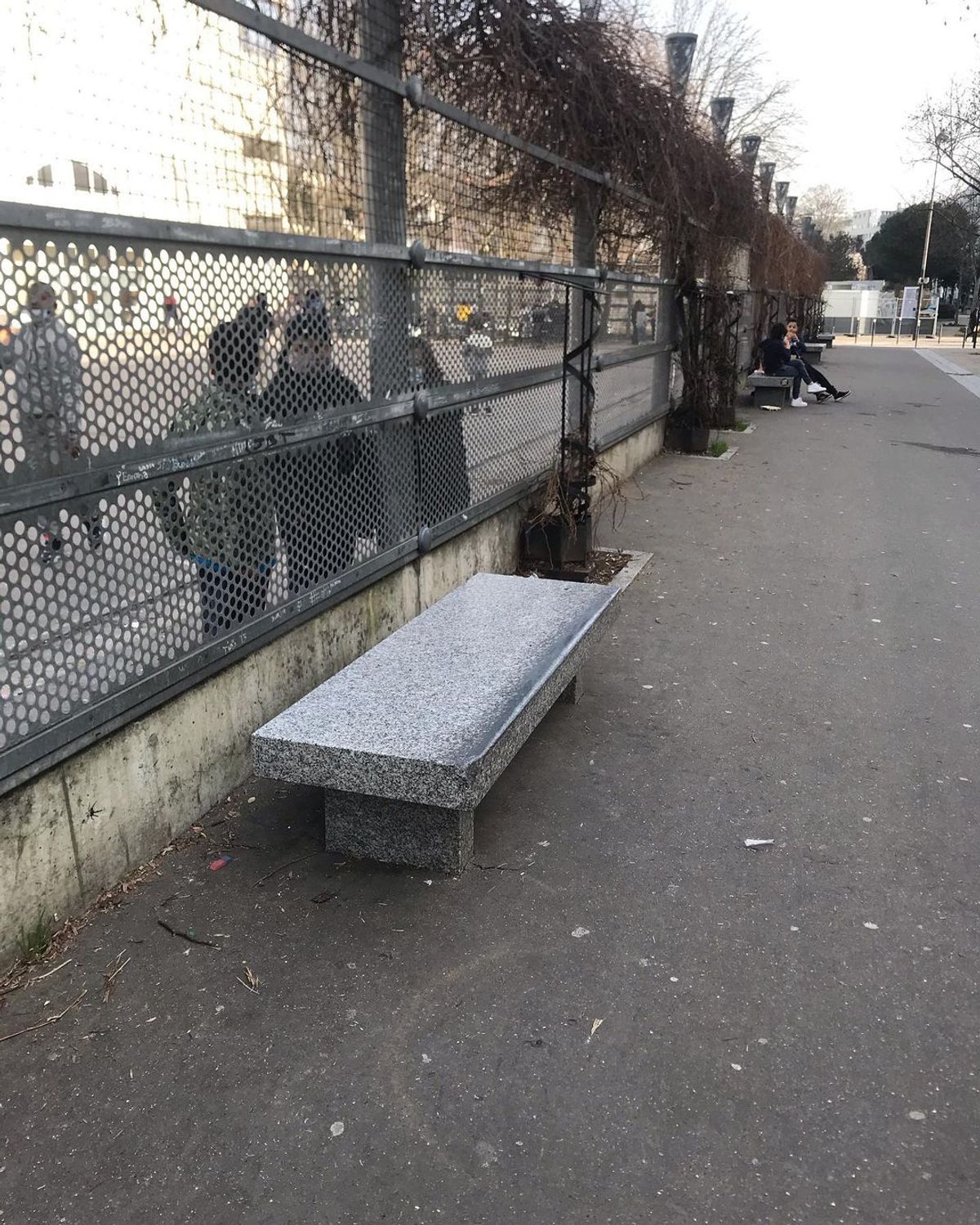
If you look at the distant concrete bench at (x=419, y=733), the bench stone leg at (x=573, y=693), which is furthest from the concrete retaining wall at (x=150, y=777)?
the bench stone leg at (x=573, y=693)

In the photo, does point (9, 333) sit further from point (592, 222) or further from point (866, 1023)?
point (592, 222)

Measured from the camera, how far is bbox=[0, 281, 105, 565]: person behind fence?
2.57 metres

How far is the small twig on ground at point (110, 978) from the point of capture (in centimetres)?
267

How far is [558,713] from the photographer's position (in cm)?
456

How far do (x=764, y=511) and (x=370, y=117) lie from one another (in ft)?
18.8

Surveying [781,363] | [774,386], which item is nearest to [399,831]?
[774,386]

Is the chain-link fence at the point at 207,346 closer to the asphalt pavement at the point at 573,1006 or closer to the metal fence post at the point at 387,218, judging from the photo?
the metal fence post at the point at 387,218

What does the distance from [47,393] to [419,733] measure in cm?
146

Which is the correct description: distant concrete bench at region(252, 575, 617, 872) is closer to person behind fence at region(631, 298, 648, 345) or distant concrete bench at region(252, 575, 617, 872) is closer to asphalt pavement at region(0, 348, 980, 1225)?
asphalt pavement at region(0, 348, 980, 1225)

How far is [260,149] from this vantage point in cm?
358

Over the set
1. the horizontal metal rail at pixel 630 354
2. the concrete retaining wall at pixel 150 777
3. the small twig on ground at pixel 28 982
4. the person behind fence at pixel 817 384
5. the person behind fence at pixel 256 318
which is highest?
the person behind fence at pixel 256 318

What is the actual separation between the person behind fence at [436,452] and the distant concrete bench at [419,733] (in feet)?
3.88

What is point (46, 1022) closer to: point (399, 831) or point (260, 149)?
point (399, 831)

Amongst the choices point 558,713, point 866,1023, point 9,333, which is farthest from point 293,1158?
point 558,713
